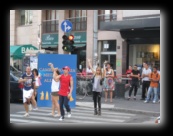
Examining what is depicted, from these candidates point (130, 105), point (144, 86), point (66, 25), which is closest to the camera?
point (130, 105)

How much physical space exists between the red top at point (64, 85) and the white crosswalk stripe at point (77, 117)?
0.90 metres

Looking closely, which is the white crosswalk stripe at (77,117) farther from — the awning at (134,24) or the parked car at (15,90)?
the awning at (134,24)

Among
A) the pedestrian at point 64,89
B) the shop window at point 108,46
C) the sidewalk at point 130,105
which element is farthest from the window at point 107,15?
A: the pedestrian at point 64,89

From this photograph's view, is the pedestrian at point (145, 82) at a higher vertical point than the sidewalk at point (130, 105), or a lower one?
higher

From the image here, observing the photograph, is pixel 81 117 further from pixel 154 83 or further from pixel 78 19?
pixel 78 19

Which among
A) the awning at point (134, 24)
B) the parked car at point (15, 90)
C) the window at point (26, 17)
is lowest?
the parked car at point (15, 90)

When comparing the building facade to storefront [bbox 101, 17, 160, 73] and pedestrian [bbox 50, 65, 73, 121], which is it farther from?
pedestrian [bbox 50, 65, 73, 121]

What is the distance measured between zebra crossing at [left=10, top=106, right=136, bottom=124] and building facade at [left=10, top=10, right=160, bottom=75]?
18.6 feet

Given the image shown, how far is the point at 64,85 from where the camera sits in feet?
39.6

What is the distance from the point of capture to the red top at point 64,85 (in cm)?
1203

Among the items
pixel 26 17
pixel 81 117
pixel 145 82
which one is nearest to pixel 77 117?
pixel 81 117

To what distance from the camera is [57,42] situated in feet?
101

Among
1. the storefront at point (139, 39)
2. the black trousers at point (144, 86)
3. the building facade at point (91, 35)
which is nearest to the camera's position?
the black trousers at point (144, 86)
